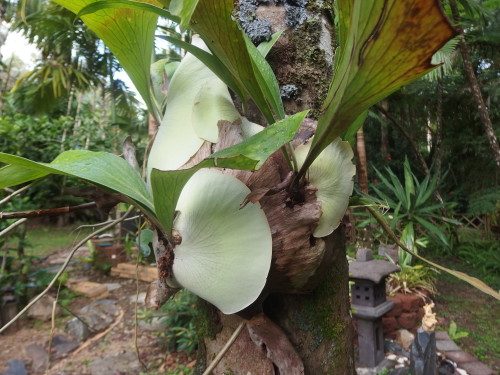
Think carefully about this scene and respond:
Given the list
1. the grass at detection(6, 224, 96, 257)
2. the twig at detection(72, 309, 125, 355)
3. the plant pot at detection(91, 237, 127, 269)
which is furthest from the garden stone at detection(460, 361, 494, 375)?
the grass at detection(6, 224, 96, 257)

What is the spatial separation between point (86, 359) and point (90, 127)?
2.29 metres

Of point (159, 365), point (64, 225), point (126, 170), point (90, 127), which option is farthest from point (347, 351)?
point (64, 225)

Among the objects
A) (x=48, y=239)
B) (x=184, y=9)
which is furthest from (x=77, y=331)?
(x=48, y=239)

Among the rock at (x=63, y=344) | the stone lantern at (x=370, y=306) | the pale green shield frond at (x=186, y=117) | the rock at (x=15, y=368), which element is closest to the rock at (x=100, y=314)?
the rock at (x=63, y=344)

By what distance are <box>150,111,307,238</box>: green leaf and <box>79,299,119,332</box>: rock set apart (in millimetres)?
2521

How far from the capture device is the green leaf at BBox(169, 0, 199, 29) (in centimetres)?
25

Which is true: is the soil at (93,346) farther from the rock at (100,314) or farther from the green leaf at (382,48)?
the green leaf at (382,48)

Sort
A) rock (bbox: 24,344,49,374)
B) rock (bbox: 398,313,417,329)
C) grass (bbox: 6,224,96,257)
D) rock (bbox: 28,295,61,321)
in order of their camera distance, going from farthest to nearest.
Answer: grass (bbox: 6,224,96,257)
rock (bbox: 28,295,61,321)
rock (bbox: 398,313,417,329)
rock (bbox: 24,344,49,374)

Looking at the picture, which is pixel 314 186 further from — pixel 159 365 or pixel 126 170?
pixel 159 365

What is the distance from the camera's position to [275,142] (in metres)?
0.25

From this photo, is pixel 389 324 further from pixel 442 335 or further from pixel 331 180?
pixel 331 180

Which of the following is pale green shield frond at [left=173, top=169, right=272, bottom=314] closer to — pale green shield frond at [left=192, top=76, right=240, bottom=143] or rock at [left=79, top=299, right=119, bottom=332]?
pale green shield frond at [left=192, top=76, right=240, bottom=143]

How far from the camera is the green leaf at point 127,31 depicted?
36 cm

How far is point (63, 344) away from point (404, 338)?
2197mm
